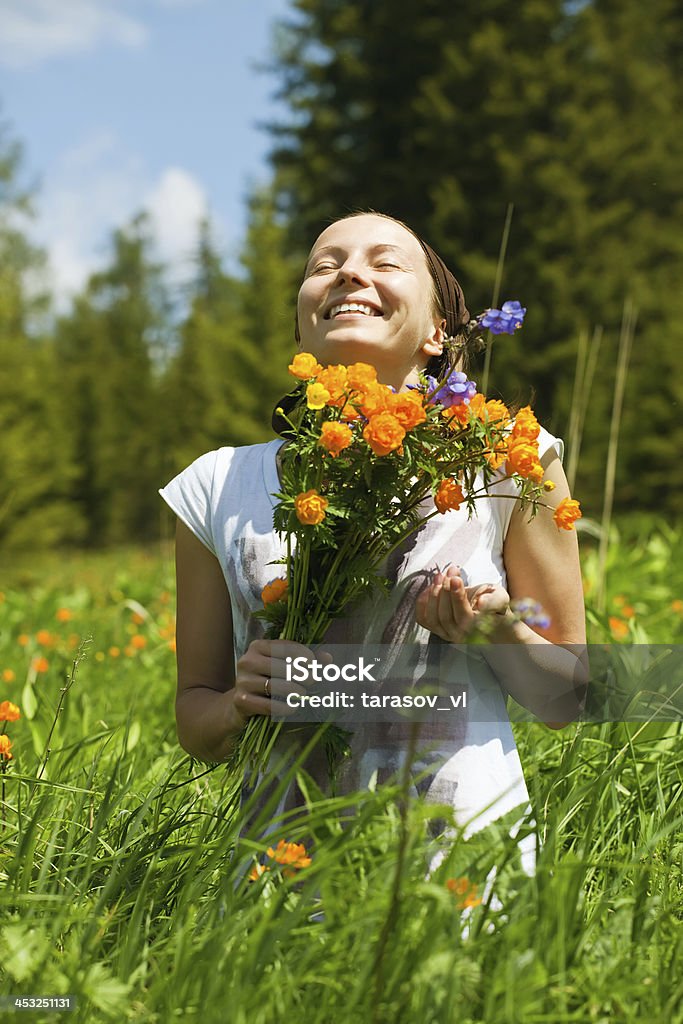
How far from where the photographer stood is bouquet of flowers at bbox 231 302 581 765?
3.80 feet

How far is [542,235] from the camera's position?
14688mm

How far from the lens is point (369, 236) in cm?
157

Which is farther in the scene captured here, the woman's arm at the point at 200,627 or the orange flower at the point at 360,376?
the woman's arm at the point at 200,627

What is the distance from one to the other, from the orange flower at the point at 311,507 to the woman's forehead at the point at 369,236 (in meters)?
0.58

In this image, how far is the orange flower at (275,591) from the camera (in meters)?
1.32

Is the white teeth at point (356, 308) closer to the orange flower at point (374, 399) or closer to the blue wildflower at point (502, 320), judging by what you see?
the blue wildflower at point (502, 320)

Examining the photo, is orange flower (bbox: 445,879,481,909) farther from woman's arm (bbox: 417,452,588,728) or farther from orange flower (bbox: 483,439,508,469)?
orange flower (bbox: 483,439,508,469)

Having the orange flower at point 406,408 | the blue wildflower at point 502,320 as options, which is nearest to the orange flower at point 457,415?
the orange flower at point 406,408

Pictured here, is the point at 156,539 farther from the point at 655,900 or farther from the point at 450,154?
the point at 655,900

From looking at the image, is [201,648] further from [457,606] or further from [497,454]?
[497,454]

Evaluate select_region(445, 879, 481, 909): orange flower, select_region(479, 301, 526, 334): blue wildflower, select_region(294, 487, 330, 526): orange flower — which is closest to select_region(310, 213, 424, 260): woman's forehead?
select_region(479, 301, 526, 334): blue wildflower

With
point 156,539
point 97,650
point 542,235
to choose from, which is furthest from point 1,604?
point 156,539

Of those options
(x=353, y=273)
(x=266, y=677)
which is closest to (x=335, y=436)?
(x=266, y=677)

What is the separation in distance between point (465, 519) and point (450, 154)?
14919mm
